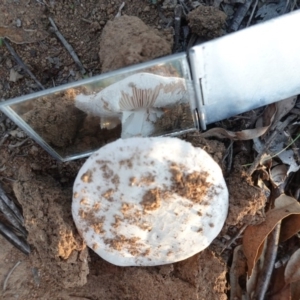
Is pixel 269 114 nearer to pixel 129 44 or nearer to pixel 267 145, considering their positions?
pixel 267 145

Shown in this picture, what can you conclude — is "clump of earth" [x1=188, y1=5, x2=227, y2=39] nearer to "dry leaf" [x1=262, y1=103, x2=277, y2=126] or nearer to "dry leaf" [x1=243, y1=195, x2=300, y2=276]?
"dry leaf" [x1=262, y1=103, x2=277, y2=126]

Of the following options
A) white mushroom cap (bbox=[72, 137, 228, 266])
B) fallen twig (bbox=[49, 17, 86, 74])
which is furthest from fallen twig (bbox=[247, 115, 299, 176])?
fallen twig (bbox=[49, 17, 86, 74])

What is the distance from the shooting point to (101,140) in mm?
1865

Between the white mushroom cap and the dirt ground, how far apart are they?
0.17 m

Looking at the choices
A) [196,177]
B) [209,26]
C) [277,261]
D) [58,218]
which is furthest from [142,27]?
[277,261]

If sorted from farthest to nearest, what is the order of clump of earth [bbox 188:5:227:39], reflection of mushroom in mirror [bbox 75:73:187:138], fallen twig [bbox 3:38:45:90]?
fallen twig [bbox 3:38:45:90], clump of earth [bbox 188:5:227:39], reflection of mushroom in mirror [bbox 75:73:187:138]

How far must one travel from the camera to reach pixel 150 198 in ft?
5.16

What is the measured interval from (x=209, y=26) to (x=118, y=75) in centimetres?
56

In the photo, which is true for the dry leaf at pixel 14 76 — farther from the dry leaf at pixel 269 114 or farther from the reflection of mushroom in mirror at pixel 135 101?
the dry leaf at pixel 269 114

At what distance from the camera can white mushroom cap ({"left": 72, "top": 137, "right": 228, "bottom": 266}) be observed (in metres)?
1.57

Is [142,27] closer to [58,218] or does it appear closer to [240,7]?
[240,7]

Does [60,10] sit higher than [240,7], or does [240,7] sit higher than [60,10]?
[60,10]

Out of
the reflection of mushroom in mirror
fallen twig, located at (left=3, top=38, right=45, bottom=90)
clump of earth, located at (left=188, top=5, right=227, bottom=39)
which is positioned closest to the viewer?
the reflection of mushroom in mirror

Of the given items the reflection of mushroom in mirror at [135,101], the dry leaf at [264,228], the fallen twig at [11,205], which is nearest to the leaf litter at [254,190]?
the dry leaf at [264,228]
